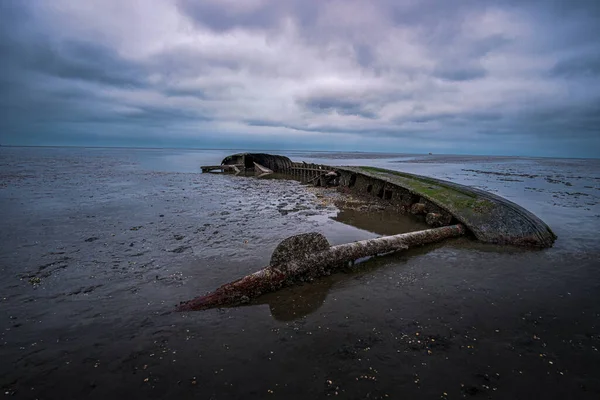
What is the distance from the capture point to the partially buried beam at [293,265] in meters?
6.93

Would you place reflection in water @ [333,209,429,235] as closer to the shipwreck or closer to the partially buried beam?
the shipwreck

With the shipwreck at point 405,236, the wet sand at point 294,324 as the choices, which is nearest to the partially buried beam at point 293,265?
the shipwreck at point 405,236

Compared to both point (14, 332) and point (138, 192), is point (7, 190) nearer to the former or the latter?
point (138, 192)

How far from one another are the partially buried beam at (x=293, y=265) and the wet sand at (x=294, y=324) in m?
0.32

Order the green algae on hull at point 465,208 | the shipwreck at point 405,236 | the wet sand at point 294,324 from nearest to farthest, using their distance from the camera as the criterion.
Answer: the wet sand at point 294,324
the shipwreck at point 405,236
the green algae on hull at point 465,208

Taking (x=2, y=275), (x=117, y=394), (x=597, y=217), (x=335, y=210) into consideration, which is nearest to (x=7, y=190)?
(x=2, y=275)

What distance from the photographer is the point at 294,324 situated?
6223 millimetres

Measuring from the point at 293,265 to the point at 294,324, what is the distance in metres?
1.89

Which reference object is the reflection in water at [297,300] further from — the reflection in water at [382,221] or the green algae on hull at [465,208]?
the green algae on hull at [465,208]

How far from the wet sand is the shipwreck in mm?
409

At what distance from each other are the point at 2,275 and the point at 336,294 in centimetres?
912

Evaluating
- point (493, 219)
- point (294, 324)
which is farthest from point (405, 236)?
point (294, 324)

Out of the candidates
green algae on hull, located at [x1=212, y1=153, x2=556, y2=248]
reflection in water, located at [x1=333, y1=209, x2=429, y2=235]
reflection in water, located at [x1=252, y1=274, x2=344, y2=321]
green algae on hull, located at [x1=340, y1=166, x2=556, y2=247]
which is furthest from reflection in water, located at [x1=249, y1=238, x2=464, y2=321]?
green algae on hull, located at [x1=212, y1=153, x2=556, y2=248]

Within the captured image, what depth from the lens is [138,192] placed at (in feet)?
78.0
